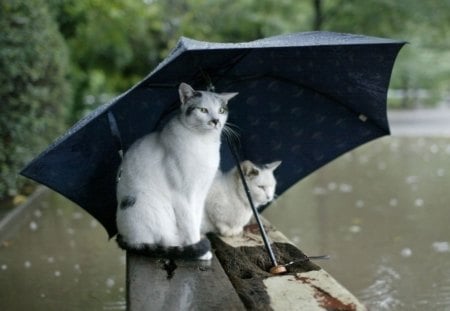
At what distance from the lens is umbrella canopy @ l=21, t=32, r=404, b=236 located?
2.67 m

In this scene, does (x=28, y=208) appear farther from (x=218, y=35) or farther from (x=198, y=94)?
(x=218, y=35)

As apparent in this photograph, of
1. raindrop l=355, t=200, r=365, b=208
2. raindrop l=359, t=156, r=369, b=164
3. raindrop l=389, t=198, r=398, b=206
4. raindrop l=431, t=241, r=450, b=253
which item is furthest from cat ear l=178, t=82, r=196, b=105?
raindrop l=359, t=156, r=369, b=164

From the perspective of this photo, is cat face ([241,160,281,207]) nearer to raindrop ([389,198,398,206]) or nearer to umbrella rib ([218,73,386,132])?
umbrella rib ([218,73,386,132])

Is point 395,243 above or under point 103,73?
under

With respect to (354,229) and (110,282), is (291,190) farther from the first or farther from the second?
(110,282)

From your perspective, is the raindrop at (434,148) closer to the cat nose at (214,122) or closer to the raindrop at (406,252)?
the raindrop at (406,252)

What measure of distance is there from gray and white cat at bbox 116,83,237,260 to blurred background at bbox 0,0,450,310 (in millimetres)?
1094

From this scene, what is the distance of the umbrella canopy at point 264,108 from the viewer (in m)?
2.67

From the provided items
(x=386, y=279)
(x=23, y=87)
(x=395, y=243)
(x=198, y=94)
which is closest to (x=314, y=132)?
(x=198, y=94)

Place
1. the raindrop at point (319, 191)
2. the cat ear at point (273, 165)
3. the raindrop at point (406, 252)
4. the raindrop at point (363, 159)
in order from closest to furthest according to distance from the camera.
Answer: the cat ear at point (273, 165) → the raindrop at point (406, 252) → the raindrop at point (319, 191) → the raindrop at point (363, 159)

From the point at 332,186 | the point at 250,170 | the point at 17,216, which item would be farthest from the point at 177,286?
the point at 332,186

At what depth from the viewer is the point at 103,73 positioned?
18516 millimetres

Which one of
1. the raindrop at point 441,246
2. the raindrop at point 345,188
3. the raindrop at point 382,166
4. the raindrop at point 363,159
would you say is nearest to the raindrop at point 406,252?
the raindrop at point 441,246

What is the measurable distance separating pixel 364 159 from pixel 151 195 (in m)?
9.91
